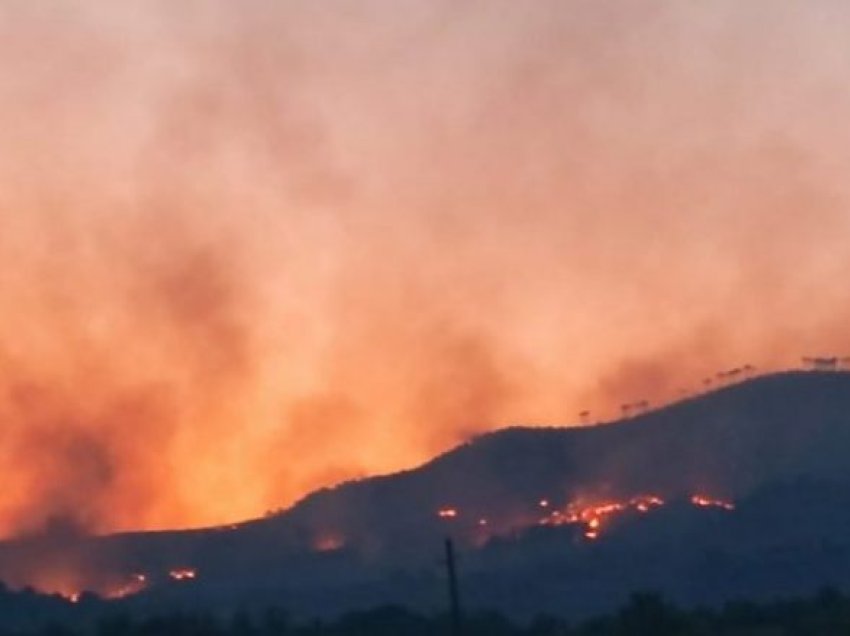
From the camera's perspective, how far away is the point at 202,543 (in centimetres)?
17712

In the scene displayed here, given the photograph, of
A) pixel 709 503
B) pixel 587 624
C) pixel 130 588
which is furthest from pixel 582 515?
pixel 587 624

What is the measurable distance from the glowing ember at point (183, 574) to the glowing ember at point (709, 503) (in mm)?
36354

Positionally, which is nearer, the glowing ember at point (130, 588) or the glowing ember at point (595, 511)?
the glowing ember at point (130, 588)

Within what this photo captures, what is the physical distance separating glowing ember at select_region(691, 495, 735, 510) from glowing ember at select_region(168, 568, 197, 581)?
36.4m

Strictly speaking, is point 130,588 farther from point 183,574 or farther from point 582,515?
point 582,515

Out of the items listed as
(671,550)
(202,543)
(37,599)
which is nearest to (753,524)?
(671,550)

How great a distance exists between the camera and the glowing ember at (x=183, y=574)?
161m

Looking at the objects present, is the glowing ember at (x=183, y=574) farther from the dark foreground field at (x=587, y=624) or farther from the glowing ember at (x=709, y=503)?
the dark foreground field at (x=587, y=624)

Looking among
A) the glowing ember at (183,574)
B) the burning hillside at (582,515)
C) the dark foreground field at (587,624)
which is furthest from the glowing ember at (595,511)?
the dark foreground field at (587,624)

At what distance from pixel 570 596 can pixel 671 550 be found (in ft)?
59.1

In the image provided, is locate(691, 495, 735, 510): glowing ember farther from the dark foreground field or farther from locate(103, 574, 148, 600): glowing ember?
the dark foreground field

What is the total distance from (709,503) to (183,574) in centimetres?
3863

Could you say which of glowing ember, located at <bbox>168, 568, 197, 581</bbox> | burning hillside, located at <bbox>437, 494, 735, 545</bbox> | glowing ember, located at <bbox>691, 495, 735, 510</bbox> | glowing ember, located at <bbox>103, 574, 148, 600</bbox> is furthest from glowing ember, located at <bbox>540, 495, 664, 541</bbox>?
glowing ember, located at <bbox>103, 574, 148, 600</bbox>

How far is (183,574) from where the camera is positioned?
16438 centimetres
